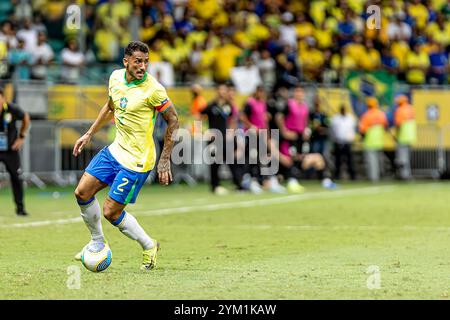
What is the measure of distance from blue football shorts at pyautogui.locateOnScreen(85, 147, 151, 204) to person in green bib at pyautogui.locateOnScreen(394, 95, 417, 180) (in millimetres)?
19836

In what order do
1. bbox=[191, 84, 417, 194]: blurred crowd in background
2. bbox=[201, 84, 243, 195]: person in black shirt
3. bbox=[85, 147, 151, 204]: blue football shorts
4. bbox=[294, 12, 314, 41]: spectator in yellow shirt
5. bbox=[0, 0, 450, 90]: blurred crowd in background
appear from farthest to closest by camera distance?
bbox=[294, 12, 314, 41]: spectator in yellow shirt, bbox=[0, 0, 450, 90]: blurred crowd in background, bbox=[191, 84, 417, 194]: blurred crowd in background, bbox=[201, 84, 243, 195]: person in black shirt, bbox=[85, 147, 151, 204]: blue football shorts

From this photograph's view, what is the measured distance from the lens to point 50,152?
88.7 feet

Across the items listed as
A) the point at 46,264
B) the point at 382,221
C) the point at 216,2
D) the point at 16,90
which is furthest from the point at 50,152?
the point at 46,264

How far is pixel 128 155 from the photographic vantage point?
1166cm

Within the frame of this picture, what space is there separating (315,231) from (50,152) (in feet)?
39.0

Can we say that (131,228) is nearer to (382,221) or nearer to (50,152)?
(382,221)

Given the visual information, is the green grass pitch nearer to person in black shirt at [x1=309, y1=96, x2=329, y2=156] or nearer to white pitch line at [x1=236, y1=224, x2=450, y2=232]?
white pitch line at [x1=236, y1=224, x2=450, y2=232]

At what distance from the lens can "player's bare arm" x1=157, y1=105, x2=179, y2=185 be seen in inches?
450

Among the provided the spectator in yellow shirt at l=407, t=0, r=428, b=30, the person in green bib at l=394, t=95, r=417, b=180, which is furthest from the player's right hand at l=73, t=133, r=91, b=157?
the spectator in yellow shirt at l=407, t=0, r=428, b=30

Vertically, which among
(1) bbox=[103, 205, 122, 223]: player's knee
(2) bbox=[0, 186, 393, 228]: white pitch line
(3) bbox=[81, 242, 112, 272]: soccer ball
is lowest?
(2) bbox=[0, 186, 393, 228]: white pitch line

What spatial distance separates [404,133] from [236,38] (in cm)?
519

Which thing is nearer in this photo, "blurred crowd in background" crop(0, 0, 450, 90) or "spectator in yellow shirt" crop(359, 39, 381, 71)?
"blurred crowd in background" crop(0, 0, 450, 90)

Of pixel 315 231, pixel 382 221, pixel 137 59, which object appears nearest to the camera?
pixel 137 59

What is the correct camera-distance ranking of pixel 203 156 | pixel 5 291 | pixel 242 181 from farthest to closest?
pixel 203 156 < pixel 242 181 < pixel 5 291
